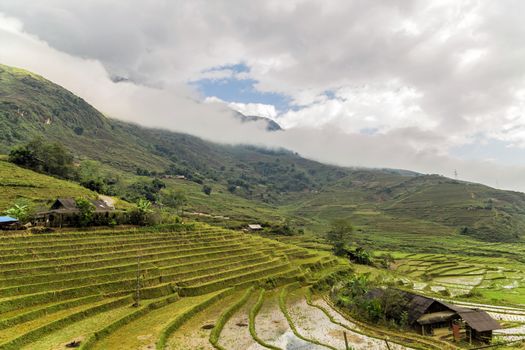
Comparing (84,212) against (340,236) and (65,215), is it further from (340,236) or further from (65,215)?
(340,236)

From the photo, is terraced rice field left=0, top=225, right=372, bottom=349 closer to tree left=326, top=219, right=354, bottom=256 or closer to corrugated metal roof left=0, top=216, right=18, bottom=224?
corrugated metal roof left=0, top=216, right=18, bottom=224

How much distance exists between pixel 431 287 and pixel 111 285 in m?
54.6

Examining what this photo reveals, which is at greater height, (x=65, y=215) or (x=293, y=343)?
(x=65, y=215)

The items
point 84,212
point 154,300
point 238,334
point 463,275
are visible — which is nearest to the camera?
point 238,334

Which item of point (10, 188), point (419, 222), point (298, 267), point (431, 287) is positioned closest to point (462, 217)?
point (419, 222)

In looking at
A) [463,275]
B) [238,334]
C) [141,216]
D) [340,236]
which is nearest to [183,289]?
[238,334]

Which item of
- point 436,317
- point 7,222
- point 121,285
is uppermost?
point 7,222

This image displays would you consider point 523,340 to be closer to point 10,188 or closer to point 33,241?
point 33,241

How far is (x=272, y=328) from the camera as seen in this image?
32.2 meters

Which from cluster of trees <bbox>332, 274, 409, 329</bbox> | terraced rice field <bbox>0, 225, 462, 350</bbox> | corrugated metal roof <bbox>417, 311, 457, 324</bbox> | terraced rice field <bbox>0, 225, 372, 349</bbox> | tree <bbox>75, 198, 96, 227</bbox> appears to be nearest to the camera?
terraced rice field <bbox>0, 225, 372, 349</bbox>

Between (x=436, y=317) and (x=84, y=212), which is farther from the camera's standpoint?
(x=84, y=212)

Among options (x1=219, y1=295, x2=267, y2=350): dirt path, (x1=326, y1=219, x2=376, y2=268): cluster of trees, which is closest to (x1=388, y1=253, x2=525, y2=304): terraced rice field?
(x1=326, y1=219, x2=376, y2=268): cluster of trees

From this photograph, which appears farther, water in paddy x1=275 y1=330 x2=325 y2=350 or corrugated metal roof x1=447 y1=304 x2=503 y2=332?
corrugated metal roof x1=447 y1=304 x2=503 y2=332

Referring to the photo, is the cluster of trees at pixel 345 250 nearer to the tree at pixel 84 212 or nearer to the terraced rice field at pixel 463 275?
the terraced rice field at pixel 463 275
